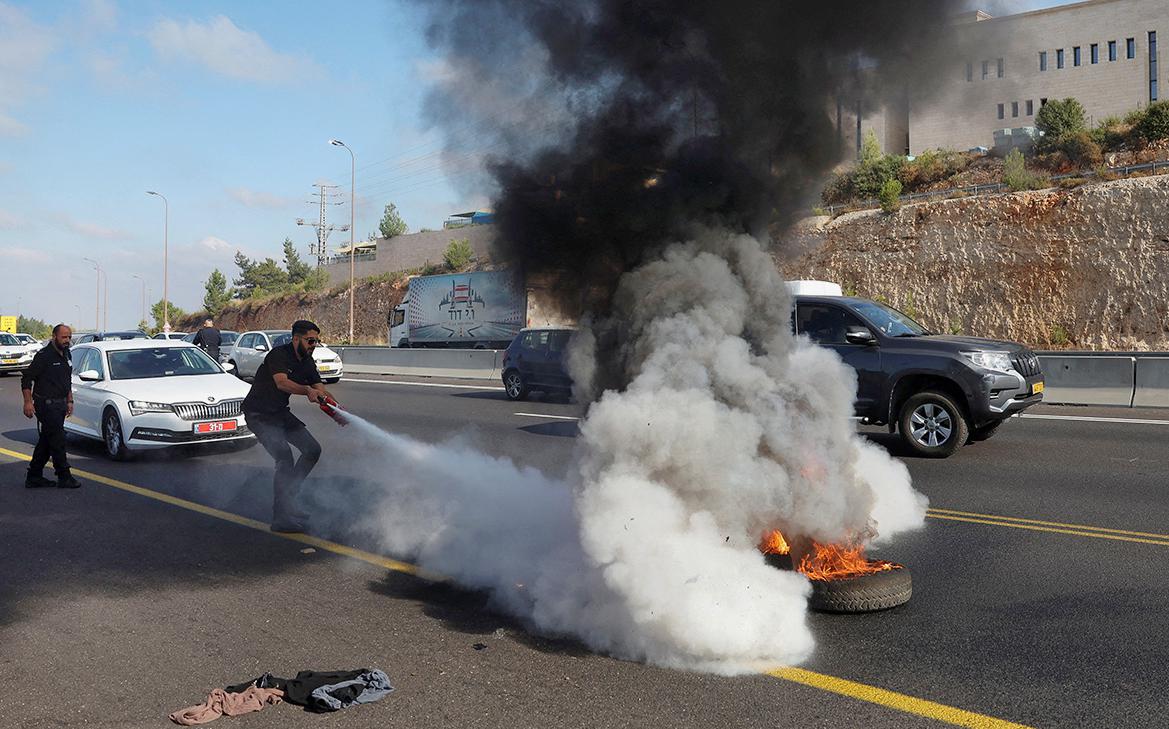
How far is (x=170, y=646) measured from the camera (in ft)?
15.0

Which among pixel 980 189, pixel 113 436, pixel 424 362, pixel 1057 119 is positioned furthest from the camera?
pixel 1057 119

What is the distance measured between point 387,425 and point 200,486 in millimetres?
4999

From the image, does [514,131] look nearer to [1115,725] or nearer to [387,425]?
[1115,725]

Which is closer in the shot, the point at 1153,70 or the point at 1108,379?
the point at 1108,379

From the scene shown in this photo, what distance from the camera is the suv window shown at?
10.8m

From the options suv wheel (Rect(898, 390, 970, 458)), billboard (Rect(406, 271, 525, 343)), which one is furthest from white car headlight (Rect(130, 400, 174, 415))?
billboard (Rect(406, 271, 525, 343))

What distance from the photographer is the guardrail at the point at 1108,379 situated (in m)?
14.6

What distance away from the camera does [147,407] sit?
10.7 metres

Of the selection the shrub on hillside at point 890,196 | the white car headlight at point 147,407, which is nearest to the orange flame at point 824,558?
the white car headlight at point 147,407

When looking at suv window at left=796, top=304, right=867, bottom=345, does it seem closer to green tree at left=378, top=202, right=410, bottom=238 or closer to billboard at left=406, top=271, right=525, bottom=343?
billboard at left=406, top=271, right=525, bottom=343

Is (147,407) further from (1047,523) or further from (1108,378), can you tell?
(1108,378)

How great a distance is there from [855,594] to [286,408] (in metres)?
4.94

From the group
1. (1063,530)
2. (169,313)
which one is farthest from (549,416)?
(169,313)

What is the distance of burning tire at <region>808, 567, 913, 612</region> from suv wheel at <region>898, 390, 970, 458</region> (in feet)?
18.7
